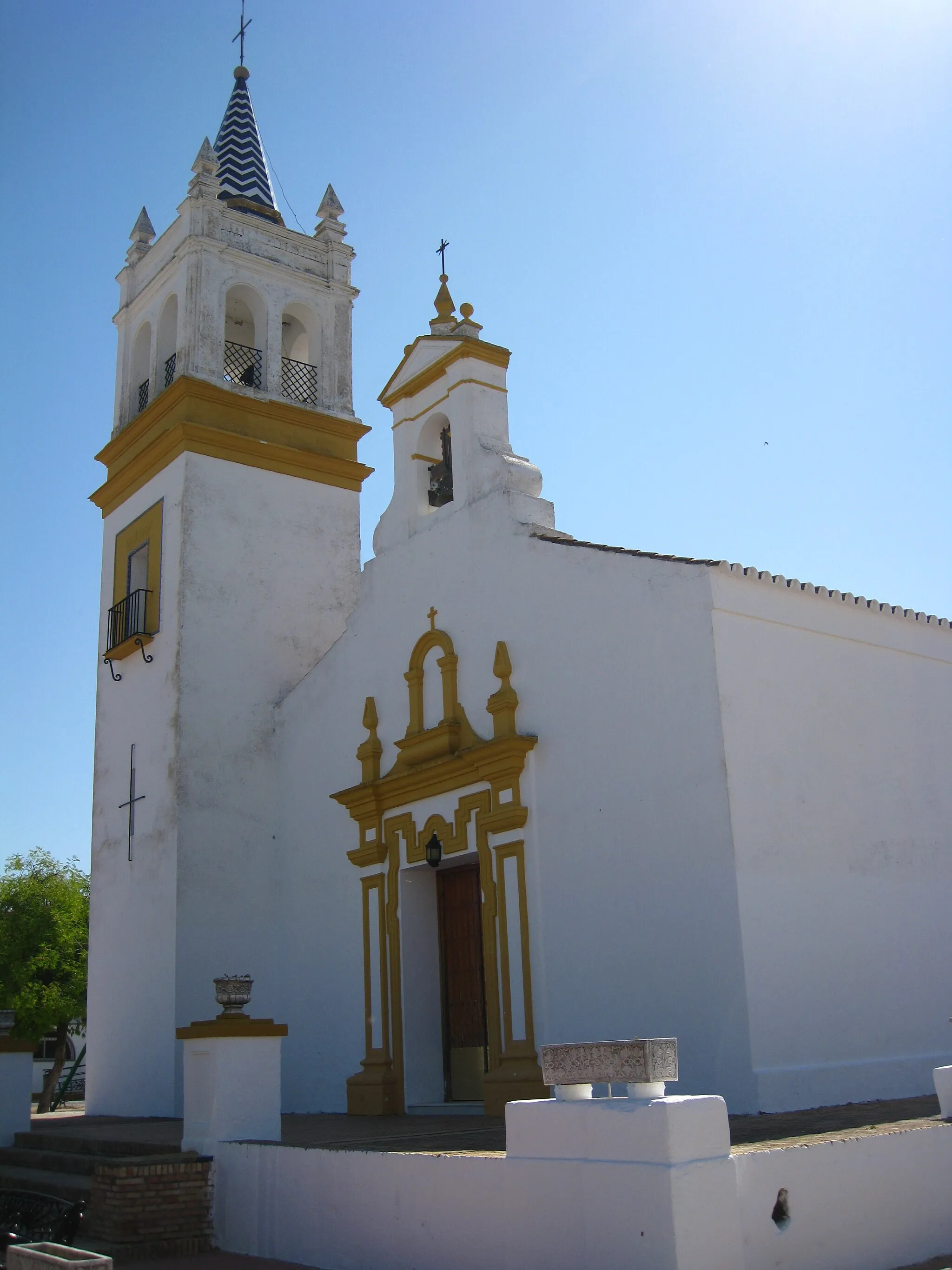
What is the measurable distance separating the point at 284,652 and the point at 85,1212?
25.3 feet

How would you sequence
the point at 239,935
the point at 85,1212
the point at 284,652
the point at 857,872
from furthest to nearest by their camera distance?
the point at 284,652
the point at 239,935
the point at 857,872
the point at 85,1212

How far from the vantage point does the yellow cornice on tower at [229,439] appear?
605 inches

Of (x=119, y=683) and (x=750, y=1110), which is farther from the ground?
(x=119, y=683)

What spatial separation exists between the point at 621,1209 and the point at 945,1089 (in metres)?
2.85

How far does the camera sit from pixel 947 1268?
6250 mm

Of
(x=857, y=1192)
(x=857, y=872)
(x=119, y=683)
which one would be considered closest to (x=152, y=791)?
(x=119, y=683)

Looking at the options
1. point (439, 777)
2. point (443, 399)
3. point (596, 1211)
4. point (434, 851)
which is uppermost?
point (443, 399)

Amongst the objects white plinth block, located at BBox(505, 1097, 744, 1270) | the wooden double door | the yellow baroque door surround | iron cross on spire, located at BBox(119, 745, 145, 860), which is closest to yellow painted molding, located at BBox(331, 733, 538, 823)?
the yellow baroque door surround

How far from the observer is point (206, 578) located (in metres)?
15.0

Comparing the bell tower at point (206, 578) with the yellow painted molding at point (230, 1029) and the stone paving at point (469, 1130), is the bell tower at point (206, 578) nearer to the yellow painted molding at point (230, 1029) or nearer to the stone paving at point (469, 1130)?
the stone paving at point (469, 1130)

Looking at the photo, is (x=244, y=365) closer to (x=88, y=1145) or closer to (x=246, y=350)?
(x=246, y=350)

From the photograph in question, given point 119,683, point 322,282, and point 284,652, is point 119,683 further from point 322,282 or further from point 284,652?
point 322,282

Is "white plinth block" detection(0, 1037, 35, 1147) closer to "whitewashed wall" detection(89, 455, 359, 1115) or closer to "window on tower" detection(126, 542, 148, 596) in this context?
"whitewashed wall" detection(89, 455, 359, 1115)

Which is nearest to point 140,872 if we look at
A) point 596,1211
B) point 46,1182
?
point 46,1182
